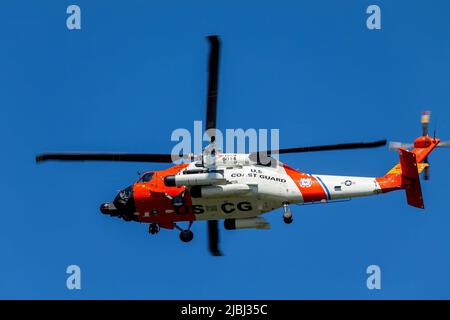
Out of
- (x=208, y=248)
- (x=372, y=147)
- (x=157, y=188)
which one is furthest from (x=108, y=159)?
(x=372, y=147)

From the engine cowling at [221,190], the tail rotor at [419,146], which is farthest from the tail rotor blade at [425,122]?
the engine cowling at [221,190]

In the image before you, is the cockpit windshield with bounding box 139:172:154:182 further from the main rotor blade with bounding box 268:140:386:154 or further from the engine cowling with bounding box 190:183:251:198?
the main rotor blade with bounding box 268:140:386:154

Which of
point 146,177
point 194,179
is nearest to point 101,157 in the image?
point 146,177

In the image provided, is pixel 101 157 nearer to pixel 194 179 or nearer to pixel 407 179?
pixel 194 179

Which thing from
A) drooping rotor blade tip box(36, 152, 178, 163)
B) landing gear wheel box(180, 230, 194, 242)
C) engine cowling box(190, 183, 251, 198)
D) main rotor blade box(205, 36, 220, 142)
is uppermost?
main rotor blade box(205, 36, 220, 142)

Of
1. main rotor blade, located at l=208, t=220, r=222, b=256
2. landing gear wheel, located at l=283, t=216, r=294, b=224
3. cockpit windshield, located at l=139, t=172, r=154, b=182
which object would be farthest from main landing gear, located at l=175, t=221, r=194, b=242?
landing gear wheel, located at l=283, t=216, r=294, b=224

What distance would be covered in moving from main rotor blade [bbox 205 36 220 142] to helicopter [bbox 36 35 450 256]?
1.86m

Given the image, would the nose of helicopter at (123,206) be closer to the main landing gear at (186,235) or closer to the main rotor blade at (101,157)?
the main landing gear at (186,235)

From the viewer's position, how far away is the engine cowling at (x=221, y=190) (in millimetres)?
36750

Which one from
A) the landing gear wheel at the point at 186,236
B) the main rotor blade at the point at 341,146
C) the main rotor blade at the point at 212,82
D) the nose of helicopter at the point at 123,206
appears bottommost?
the landing gear wheel at the point at 186,236

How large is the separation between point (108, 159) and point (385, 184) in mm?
9741

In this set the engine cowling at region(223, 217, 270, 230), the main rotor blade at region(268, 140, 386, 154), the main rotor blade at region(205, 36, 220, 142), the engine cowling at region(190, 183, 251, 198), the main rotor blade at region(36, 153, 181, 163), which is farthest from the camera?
the engine cowling at region(223, 217, 270, 230)

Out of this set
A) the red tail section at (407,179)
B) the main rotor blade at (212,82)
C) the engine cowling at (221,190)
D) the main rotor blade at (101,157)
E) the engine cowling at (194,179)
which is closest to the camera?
the main rotor blade at (212,82)

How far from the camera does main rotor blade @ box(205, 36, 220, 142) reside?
105ft
